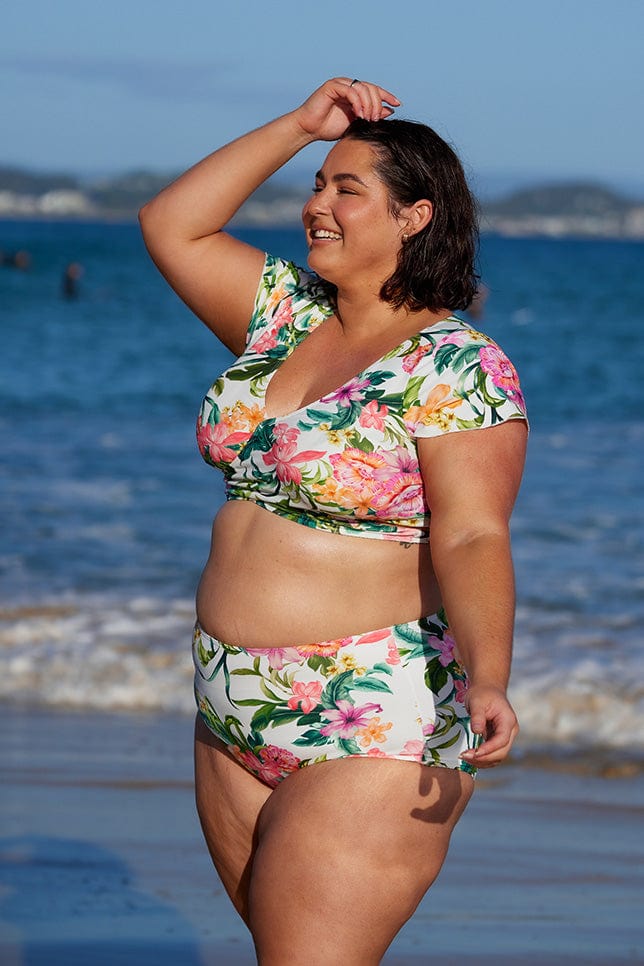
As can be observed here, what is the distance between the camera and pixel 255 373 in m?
2.79

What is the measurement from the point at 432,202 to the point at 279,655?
0.84 meters

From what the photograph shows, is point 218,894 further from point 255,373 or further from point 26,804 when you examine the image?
point 255,373

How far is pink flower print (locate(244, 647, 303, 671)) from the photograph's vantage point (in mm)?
2592

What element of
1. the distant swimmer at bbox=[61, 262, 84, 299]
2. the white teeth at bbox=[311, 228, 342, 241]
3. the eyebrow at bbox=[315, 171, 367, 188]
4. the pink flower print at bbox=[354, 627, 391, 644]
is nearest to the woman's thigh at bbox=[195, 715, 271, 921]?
the pink flower print at bbox=[354, 627, 391, 644]

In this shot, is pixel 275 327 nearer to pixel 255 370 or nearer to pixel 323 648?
pixel 255 370

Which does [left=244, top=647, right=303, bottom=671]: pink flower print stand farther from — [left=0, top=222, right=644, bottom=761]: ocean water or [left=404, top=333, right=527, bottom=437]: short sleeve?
[left=0, top=222, right=644, bottom=761]: ocean water

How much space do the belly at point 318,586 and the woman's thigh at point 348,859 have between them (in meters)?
0.24

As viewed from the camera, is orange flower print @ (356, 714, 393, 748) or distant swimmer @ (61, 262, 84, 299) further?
distant swimmer @ (61, 262, 84, 299)

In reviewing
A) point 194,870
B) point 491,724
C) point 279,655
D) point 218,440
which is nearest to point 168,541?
point 194,870

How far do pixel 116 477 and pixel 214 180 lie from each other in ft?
30.9

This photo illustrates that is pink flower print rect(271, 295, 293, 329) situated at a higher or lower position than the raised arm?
lower

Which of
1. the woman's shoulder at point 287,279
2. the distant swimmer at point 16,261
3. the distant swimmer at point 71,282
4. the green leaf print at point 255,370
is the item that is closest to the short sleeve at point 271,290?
the woman's shoulder at point 287,279

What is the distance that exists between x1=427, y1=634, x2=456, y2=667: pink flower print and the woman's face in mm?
643

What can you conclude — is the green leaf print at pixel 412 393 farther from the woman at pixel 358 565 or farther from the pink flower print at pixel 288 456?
the pink flower print at pixel 288 456
